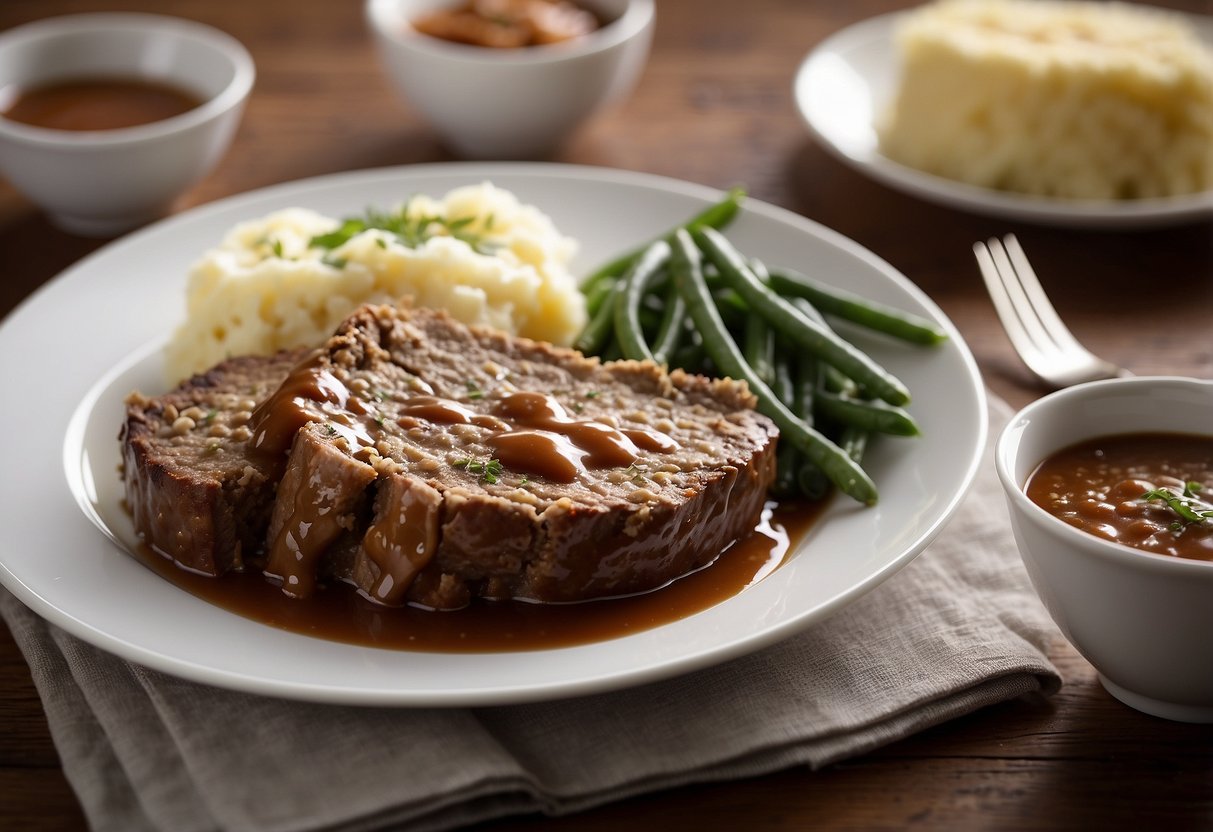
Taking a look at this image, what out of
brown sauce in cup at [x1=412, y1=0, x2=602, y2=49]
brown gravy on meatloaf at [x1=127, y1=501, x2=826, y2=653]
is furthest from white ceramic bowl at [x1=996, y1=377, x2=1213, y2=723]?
brown sauce in cup at [x1=412, y1=0, x2=602, y2=49]

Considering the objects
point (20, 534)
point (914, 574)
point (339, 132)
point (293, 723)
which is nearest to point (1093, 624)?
point (914, 574)

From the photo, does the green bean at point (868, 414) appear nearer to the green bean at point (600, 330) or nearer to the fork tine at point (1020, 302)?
the green bean at point (600, 330)

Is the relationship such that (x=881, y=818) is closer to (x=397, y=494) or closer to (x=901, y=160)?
(x=397, y=494)

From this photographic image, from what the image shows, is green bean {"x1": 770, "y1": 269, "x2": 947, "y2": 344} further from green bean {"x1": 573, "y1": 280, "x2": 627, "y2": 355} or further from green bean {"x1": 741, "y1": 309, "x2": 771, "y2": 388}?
green bean {"x1": 573, "y1": 280, "x2": 627, "y2": 355}

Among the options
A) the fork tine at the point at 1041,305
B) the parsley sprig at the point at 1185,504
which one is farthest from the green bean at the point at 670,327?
the parsley sprig at the point at 1185,504

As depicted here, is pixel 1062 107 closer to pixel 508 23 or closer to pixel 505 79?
pixel 505 79

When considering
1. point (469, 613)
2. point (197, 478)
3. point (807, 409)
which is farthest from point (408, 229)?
point (469, 613)
